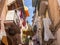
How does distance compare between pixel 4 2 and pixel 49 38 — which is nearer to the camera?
pixel 49 38

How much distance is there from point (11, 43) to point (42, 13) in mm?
1637

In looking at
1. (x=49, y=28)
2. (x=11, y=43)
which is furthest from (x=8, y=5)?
(x=49, y=28)

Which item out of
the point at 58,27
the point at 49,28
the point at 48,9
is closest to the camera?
the point at 58,27

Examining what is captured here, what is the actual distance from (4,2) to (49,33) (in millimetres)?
1655

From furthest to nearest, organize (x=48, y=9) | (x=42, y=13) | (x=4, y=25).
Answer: (x=42, y=13) → (x=48, y=9) → (x=4, y=25)

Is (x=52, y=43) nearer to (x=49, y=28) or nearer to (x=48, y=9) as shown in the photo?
(x=49, y=28)

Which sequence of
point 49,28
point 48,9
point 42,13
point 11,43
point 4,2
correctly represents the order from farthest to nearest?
point 42,13, point 48,9, point 4,2, point 11,43, point 49,28

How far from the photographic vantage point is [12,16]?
13.3ft

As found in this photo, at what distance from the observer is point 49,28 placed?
3568 millimetres

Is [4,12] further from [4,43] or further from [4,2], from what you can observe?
[4,43]

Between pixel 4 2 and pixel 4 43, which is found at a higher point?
pixel 4 2

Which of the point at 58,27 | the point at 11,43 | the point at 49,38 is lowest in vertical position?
the point at 11,43

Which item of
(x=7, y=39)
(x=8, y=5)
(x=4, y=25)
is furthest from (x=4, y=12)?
(x=7, y=39)

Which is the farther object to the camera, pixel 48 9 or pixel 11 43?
pixel 48 9
